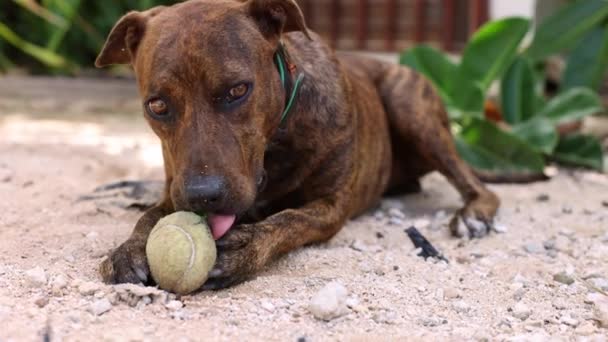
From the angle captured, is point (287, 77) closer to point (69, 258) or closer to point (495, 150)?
point (69, 258)

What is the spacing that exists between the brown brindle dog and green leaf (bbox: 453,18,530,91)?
73.1 inches

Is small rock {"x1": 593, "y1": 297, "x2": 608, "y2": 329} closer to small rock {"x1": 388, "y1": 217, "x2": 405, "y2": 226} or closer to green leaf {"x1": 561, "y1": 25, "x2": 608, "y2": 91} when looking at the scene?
small rock {"x1": 388, "y1": 217, "x2": 405, "y2": 226}

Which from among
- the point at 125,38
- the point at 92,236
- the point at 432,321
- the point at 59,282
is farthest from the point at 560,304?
the point at 125,38

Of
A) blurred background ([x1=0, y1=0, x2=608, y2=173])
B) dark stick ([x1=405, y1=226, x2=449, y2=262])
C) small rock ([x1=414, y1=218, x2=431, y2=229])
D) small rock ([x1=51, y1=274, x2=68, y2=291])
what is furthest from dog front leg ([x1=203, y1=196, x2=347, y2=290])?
blurred background ([x1=0, y1=0, x2=608, y2=173])

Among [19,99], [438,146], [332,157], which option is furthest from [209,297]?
[19,99]

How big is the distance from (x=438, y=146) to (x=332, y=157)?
1176 millimetres

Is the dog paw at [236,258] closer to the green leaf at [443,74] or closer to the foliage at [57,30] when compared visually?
the green leaf at [443,74]

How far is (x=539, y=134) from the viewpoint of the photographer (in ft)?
20.1

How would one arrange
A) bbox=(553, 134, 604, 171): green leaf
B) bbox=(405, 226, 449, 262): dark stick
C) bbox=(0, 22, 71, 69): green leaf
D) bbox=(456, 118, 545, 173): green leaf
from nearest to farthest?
bbox=(405, 226, 449, 262): dark stick
bbox=(456, 118, 545, 173): green leaf
bbox=(553, 134, 604, 171): green leaf
bbox=(0, 22, 71, 69): green leaf

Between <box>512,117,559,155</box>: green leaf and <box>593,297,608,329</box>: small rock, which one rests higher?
<box>593,297,608,329</box>: small rock

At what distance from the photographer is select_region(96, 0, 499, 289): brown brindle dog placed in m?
3.32

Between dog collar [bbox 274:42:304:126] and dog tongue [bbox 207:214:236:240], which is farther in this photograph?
dog collar [bbox 274:42:304:126]

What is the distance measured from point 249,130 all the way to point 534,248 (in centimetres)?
171

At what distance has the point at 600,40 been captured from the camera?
7.05 meters
